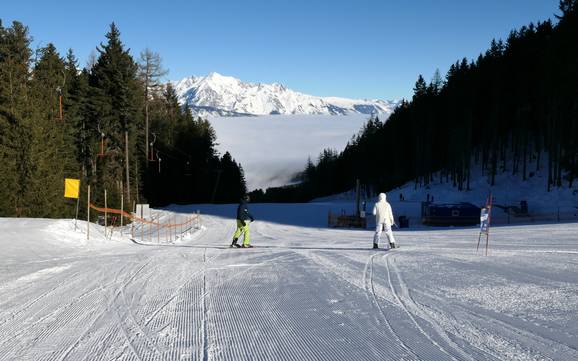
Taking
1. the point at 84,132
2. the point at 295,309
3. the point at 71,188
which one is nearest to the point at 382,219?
the point at 295,309

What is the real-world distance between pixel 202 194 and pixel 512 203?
44166mm

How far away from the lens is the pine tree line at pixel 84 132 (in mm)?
28875

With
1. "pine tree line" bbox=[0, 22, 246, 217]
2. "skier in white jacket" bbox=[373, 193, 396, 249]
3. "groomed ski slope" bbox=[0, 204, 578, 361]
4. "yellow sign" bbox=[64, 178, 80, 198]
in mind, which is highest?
"pine tree line" bbox=[0, 22, 246, 217]

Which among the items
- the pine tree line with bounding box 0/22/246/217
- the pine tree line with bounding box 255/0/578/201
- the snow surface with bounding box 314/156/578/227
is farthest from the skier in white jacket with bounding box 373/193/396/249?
the pine tree line with bounding box 255/0/578/201

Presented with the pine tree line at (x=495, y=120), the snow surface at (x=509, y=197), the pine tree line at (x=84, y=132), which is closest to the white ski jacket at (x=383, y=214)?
the pine tree line at (x=84, y=132)

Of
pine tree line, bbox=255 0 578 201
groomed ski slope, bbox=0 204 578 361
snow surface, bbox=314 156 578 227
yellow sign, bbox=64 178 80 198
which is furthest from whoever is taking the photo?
pine tree line, bbox=255 0 578 201

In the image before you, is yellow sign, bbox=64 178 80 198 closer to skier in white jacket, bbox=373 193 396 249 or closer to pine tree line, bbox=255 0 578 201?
skier in white jacket, bbox=373 193 396 249

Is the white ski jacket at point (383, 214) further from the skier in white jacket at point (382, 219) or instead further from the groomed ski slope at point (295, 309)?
the groomed ski slope at point (295, 309)

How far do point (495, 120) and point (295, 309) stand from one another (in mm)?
64903

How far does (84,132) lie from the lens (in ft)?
146

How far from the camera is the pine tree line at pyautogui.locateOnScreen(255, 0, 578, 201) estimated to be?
1918 inches

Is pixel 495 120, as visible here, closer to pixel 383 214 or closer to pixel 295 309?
pixel 383 214

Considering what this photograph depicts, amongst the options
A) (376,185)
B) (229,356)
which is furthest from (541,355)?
(376,185)

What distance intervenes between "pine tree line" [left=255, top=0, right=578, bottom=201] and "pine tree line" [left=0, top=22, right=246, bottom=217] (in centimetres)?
4031
